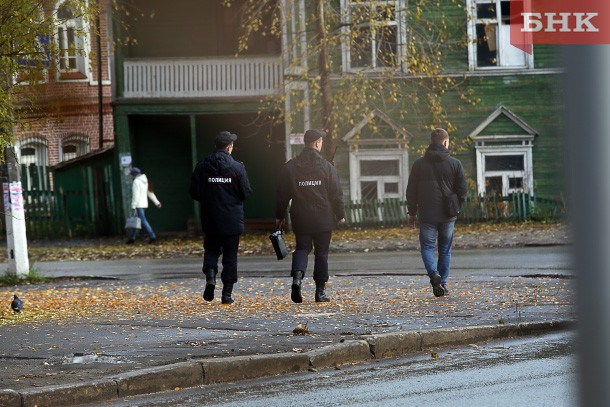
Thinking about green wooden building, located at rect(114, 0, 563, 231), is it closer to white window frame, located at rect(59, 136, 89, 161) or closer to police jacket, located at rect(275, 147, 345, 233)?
white window frame, located at rect(59, 136, 89, 161)

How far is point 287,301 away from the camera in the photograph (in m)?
12.9

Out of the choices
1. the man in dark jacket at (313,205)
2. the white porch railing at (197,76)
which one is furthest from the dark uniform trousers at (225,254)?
the white porch railing at (197,76)

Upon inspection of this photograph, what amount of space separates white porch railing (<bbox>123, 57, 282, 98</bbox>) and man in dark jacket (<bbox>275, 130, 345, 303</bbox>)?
17.8 meters

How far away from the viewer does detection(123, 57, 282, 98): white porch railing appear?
3020 cm

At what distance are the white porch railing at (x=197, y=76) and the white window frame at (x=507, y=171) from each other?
5761mm

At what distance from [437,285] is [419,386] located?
5428 millimetres

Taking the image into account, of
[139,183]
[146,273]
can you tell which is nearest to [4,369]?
[146,273]

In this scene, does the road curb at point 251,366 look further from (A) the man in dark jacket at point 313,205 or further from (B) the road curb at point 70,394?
(A) the man in dark jacket at point 313,205

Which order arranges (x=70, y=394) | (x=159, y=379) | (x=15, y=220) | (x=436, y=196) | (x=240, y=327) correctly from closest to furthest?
(x=70, y=394) < (x=159, y=379) < (x=240, y=327) < (x=436, y=196) < (x=15, y=220)

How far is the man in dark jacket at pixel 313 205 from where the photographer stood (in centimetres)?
1242

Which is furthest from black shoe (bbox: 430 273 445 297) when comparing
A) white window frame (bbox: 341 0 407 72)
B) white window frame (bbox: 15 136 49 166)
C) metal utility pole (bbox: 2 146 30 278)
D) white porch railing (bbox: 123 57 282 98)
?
white window frame (bbox: 15 136 49 166)

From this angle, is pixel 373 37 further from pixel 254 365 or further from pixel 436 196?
pixel 254 365

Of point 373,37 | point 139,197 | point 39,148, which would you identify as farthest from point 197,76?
point 39,148

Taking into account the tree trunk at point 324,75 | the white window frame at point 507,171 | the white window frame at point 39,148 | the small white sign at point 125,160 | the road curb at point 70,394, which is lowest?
the road curb at point 70,394
